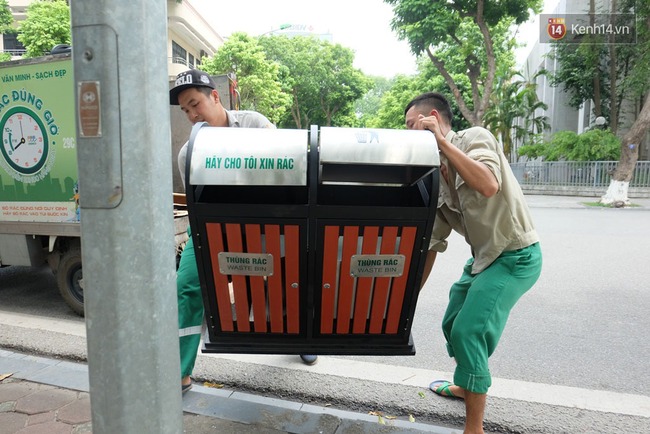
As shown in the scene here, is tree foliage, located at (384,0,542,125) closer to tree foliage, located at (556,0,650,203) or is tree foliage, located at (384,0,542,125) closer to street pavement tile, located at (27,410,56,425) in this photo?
tree foliage, located at (556,0,650,203)

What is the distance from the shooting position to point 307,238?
196cm

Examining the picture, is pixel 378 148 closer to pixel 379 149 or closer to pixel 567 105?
pixel 379 149

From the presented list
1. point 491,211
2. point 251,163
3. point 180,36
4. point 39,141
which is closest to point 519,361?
point 491,211

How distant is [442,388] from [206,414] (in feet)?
4.35

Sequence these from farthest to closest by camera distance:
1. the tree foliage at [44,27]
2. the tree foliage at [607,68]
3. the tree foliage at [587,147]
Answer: the tree foliage at [44,27]
the tree foliage at [587,147]
the tree foliage at [607,68]

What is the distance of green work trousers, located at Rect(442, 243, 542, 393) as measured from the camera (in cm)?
226

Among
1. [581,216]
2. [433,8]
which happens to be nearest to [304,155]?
[581,216]

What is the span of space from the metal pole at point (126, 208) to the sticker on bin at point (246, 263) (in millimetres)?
530

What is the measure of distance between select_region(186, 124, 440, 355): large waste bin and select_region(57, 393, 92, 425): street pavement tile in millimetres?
914

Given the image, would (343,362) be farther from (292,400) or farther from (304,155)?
(304,155)

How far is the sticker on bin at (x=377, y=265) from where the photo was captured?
1.99 m

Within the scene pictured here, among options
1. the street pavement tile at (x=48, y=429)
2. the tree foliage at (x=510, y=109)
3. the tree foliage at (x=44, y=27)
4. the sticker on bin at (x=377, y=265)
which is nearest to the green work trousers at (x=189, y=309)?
the street pavement tile at (x=48, y=429)

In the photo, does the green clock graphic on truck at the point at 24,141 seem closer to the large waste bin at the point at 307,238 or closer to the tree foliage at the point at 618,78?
the large waste bin at the point at 307,238

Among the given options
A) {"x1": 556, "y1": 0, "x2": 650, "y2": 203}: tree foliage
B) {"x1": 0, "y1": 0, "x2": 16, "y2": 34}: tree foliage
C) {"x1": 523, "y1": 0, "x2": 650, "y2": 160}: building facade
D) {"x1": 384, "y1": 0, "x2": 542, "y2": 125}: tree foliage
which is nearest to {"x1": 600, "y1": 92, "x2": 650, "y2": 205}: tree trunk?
{"x1": 556, "y1": 0, "x2": 650, "y2": 203}: tree foliage
